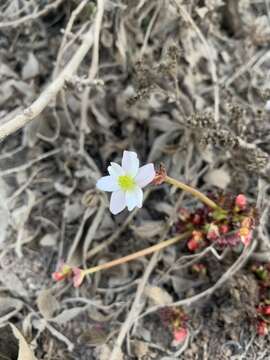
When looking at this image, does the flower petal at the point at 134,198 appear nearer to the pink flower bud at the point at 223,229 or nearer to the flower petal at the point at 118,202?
the flower petal at the point at 118,202

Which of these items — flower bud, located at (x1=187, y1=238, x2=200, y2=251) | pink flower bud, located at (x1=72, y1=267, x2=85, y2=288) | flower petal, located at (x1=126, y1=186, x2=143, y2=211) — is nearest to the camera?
flower petal, located at (x1=126, y1=186, x2=143, y2=211)

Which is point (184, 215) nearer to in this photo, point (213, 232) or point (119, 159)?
point (213, 232)

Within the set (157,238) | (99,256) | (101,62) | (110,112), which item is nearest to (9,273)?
(99,256)

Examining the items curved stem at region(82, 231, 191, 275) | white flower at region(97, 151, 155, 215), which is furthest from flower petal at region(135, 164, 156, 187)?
curved stem at region(82, 231, 191, 275)

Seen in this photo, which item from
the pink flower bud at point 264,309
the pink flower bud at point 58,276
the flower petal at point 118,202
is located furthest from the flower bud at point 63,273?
the pink flower bud at point 264,309

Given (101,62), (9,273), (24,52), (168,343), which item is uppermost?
(24,52)

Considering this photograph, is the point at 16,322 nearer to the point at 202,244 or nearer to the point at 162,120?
the point at 202,244

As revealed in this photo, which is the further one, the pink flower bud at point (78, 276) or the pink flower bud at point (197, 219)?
the pink flower bud at point (197, 219)

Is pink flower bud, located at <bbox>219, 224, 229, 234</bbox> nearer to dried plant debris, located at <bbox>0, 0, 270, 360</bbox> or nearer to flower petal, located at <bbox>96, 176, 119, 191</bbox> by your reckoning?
dried plant debris, located at <bbox>0, 0, 270, 360</bbox>
